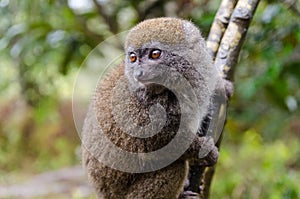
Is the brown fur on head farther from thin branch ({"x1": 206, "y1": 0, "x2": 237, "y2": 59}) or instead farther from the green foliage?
the green foliage

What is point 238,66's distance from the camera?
4469 millimetres

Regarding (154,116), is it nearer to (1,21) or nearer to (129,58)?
(129,58)

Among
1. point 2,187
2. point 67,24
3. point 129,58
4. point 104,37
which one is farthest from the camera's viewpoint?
point 2,187

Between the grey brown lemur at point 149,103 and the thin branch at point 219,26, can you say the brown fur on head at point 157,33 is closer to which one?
the grey brown lemur at point 149,103

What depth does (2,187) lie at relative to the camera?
6848 millimetres

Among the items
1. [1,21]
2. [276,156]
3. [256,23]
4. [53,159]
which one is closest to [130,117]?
[256,23]

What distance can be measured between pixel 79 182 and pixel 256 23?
13.4 feet

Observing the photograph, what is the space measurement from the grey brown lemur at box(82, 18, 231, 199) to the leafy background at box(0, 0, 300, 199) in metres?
0.99

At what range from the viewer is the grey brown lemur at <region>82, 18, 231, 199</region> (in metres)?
2.50

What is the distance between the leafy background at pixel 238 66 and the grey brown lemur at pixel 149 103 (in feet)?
3.24

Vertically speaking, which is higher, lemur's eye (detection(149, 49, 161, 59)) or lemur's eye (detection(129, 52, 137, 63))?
lemur's eye (detection(149, 49, 161, 59))

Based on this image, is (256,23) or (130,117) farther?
(256,23)

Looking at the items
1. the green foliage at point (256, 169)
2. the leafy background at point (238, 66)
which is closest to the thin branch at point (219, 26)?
the leafy background at point (238, 66)

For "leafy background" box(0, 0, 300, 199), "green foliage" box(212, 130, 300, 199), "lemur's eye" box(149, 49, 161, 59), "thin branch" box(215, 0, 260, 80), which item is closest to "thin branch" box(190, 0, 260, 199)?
"thin branch" box(215, 0, 260, 80)
